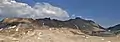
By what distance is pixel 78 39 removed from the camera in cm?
18812

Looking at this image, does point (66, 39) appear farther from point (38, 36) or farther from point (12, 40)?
point (12, 40)

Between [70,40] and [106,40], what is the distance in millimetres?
24693

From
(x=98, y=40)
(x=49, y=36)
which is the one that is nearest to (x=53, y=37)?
(x=49, y=36)

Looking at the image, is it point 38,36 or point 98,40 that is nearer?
point 98,40

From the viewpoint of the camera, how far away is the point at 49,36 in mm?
193125

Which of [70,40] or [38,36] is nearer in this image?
[70,40]

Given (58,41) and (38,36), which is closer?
(58,41)

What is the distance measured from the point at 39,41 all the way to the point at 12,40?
18414 millimetres

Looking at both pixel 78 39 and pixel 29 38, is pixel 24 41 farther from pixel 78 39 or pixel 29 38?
pixel 78 39

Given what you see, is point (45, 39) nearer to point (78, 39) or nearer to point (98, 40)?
point (78, 39)

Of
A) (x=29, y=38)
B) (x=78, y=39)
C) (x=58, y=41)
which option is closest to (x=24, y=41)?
(x=29, y=38)

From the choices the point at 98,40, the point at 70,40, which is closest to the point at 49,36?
the point at 70,40

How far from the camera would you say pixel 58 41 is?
182m

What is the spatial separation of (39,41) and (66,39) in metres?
18.5
